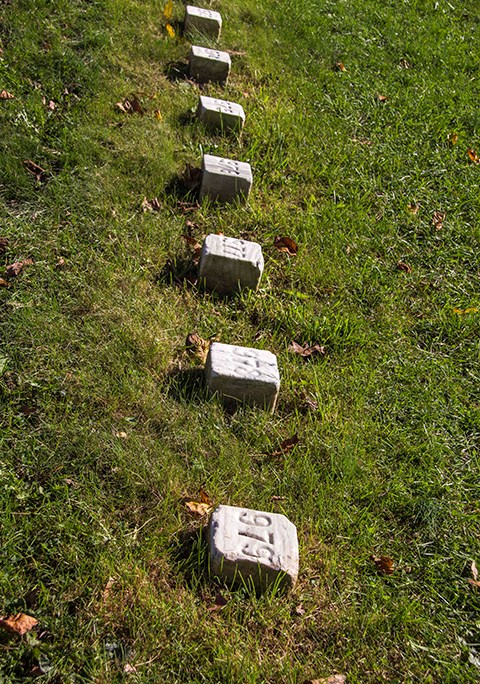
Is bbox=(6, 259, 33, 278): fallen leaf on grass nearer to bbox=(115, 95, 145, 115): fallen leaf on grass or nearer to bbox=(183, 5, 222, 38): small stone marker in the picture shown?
bbox=(115, 95, 145, 115): fallen leaf on grass

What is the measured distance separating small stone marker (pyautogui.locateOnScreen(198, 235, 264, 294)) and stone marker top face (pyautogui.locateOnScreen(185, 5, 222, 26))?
10.3 ft

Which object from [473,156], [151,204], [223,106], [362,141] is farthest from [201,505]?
[473,156]

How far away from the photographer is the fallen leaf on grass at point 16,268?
3416 millimetres

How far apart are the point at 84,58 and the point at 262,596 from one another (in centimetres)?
420

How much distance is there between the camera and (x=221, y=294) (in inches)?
145

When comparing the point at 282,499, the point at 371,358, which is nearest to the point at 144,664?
the point at 282,499

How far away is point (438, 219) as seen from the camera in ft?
15.2

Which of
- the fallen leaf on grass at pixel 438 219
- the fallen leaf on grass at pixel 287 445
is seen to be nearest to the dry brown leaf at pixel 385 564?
the fallen leaf on grass at pixel 287 445

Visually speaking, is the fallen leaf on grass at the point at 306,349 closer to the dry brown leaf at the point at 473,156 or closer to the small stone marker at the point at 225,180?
the small stone marker at the point at 225,180

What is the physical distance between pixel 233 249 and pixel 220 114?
1547 millimetres

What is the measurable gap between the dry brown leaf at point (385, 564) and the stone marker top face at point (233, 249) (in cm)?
163

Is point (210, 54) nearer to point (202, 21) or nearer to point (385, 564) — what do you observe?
point (202, 21)

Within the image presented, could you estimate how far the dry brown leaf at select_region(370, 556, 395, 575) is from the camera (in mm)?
2588

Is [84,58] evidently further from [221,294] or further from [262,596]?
[262,596]
